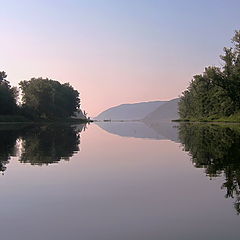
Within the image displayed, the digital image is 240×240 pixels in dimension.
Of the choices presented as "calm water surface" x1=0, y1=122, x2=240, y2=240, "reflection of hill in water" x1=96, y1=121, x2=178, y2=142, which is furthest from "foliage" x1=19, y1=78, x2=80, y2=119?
"calm water surface" x1=0, y1=122, x2=240, y2=240

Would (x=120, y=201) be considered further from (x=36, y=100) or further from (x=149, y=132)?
(x=36, y=100)

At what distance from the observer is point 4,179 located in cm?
1577

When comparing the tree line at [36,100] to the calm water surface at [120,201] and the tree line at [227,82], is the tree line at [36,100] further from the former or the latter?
the calm water surface at [120,201]

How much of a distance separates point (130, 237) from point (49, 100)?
13797 centimetres

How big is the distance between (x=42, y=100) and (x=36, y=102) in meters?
4.42

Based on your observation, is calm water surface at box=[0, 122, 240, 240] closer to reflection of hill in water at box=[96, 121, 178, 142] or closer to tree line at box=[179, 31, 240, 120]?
reflection of hill in water at box=[96, 121, 178, 142]

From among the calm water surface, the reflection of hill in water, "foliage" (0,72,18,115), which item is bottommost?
the calm water surface

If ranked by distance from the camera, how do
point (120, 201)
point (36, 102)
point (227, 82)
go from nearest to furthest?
1. point (120, 201)
2. point (227, 82)
3. point (36, 102)

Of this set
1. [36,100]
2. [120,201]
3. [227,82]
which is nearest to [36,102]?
[36,100]

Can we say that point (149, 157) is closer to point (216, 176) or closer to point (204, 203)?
point (216, 176)

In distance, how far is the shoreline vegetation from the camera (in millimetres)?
113312

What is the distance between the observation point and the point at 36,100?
442 feet

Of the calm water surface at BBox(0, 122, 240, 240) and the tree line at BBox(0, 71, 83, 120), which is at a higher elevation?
the tree line at BBox(0, 71, 83, 120)

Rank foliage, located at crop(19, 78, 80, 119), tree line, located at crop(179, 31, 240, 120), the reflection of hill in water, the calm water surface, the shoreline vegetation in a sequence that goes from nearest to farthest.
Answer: the calm water surface
the reflection of hill in water
tree line, located at crop(179, 31, 240, 120)
the shoreline vegetation
foliage, located at crop(19, 78, 80, 119)
